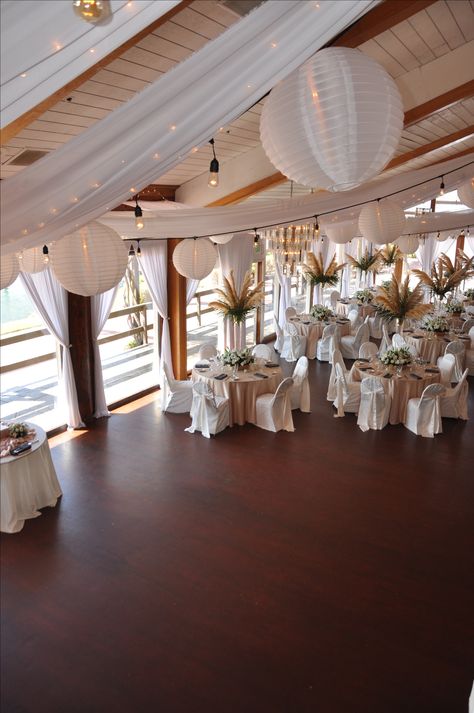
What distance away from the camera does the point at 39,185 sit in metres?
2.02

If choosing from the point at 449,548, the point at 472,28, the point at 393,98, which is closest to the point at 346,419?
the point at 449,548

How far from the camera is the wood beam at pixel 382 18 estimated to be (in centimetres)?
357

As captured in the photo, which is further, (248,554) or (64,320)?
(64,320)

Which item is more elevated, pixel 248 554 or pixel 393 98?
pixel 393 98

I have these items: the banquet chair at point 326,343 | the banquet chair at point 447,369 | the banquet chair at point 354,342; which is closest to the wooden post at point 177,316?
the banquet chair at point 326,343

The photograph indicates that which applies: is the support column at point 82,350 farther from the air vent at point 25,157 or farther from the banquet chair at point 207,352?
the air vent at point 25,157

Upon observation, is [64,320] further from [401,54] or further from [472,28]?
[472,28]

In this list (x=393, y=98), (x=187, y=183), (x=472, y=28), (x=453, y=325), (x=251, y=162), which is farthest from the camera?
(x=453, y=325)

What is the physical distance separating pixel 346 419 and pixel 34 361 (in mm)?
5218

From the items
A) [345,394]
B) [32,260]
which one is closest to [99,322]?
[32,260]

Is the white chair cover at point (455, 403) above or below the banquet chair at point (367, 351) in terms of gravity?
below

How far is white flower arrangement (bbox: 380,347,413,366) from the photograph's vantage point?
844 cm

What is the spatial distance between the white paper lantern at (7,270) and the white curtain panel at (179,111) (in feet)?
6.42

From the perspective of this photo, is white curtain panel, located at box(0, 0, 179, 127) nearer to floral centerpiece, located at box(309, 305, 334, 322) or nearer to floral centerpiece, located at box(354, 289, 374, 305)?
floral centerpiece, located at box(309, 305, 334, 322)
